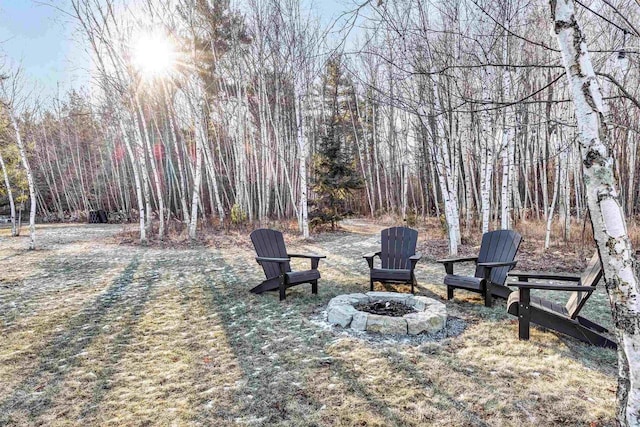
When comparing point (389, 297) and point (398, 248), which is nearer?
point (389, 297)

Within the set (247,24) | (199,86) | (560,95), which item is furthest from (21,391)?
(560,95)

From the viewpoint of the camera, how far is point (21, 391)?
2.26 metres

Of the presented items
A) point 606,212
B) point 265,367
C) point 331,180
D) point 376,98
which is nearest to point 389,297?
point 265,367

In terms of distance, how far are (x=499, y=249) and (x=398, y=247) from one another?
4.26 feet

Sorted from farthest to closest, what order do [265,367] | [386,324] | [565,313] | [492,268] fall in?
[492,268] → [386,324] → [565,313] → [265,367]

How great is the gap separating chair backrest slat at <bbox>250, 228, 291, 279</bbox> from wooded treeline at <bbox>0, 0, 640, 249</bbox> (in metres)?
2.30

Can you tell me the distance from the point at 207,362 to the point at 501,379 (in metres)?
2.16

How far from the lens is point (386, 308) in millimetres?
3549

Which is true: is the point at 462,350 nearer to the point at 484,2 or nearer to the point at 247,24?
the point at 484,2

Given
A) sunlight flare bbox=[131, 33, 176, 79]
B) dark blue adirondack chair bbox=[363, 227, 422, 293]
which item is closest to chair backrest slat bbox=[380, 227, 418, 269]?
dark blue adirondack chair bbox=[363, 227, 422, 293]

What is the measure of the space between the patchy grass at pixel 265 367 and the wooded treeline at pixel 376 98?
1909mm

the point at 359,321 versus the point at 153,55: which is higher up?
the point at 153,55

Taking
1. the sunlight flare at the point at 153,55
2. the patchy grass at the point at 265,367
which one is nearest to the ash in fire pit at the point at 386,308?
the patchy grass at the point at 265,367

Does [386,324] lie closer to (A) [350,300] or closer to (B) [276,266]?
(A) [350,300]
